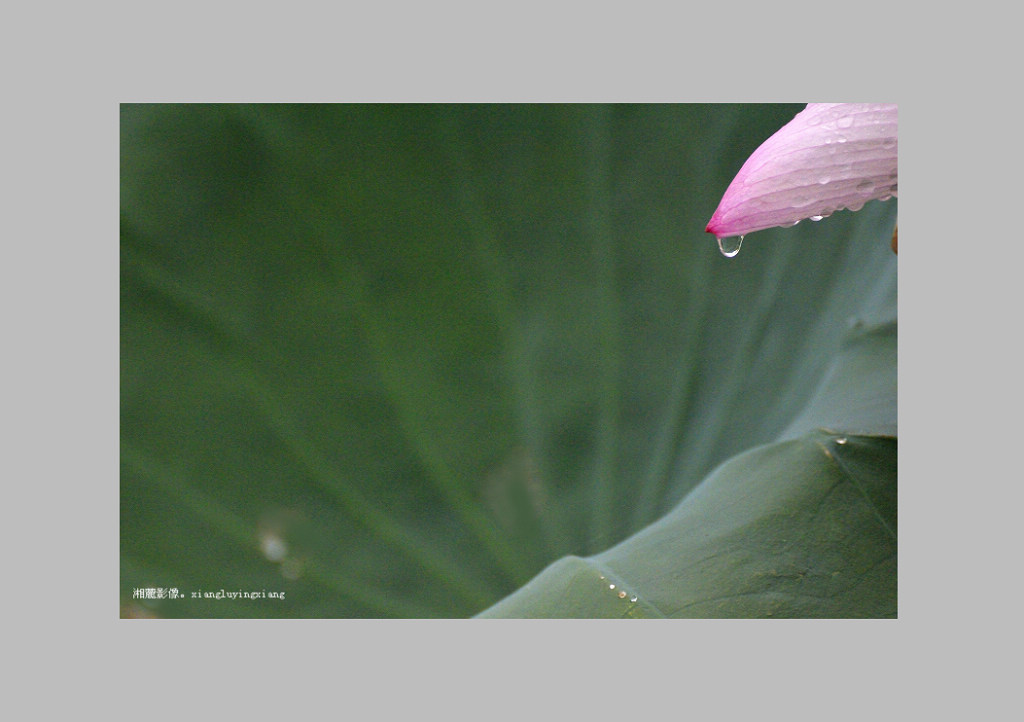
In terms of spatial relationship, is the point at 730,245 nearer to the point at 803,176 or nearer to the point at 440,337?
the point at 803,176

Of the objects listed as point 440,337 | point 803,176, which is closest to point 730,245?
point 803,176

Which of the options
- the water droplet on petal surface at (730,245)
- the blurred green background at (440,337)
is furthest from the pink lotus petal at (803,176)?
the blurred green background at (440,337)

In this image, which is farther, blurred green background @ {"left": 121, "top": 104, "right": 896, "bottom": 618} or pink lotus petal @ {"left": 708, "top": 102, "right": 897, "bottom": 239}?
blurred green background @ {"left": 121, "top": 104, "right": 896, "bottom": 618}

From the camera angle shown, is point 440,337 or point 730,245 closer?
point 730,245

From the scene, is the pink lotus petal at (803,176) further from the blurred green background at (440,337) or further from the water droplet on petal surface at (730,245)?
the blurred green background at (440,337)

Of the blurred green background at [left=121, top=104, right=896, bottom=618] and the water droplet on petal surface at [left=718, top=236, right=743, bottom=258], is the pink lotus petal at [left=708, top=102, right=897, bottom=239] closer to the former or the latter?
the water droplet on petal surface at [left=718, top=236, right=743, bottom=258]

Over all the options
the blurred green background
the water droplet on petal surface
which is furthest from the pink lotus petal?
the blurred green background
